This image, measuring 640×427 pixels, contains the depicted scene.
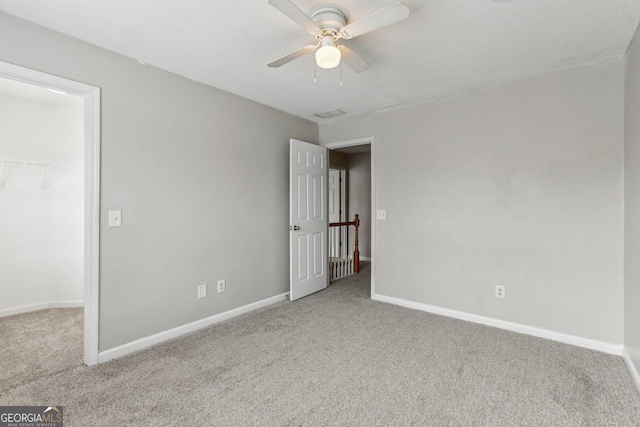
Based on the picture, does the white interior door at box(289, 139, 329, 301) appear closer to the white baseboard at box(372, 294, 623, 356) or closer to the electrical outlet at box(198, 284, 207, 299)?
the white baseboard at box(372, 294, 623, 356)

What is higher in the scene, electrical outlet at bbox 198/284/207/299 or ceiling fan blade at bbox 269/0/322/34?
ceiling fan blade at bbox 269/0/322/34

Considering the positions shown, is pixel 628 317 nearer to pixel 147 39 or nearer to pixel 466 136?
pixel 466 136

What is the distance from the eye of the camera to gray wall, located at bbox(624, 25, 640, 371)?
79.3 inches

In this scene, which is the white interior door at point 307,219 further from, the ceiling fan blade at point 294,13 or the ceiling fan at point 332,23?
the ceiling fan blade at point 294,13

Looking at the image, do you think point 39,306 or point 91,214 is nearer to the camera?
point 91,214

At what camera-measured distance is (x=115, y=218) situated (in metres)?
2.37

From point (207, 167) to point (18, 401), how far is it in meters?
2.07

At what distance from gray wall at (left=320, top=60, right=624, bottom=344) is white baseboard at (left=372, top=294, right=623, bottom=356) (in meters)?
0.05

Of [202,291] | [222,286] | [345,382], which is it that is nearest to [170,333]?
[202,291]

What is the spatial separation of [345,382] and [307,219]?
7.23 ft

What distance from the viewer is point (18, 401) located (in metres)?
1.81

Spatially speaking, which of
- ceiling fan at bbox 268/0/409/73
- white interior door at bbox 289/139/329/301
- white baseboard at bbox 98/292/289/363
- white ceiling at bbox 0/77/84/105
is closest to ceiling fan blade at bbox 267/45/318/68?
ceiling fan at bbox 268/0/409/73

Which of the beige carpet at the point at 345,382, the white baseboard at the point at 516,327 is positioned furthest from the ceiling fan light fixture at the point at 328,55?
the white baseboard at the point at 516,327

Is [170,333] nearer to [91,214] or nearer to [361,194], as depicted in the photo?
[91,214]
